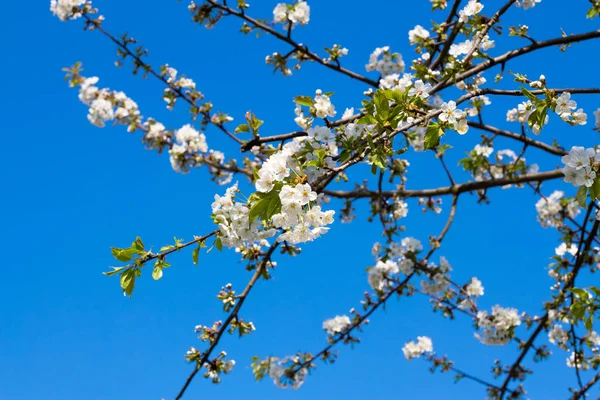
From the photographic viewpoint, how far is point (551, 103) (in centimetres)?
273

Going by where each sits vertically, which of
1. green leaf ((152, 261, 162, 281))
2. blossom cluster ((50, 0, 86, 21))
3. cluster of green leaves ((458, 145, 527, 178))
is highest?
blossom cluster ((50, 0, 86, 21))

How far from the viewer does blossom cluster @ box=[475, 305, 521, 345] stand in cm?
594

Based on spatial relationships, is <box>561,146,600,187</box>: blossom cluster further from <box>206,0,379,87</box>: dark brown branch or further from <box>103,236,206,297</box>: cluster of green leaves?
<box>206,0,379,87</box>: dark brown branch

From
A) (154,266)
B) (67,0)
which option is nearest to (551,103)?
(154,266)

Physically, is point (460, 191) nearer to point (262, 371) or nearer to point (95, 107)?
point (262, 371)

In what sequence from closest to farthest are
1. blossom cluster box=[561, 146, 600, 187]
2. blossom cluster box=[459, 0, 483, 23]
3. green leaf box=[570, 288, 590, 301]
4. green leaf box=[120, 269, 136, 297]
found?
blossom cluster box=[561, 146, 600, 187] < green leaf box=[120, 269, 136, 297] < green leaf box=[570, 288, 590, 301] < blossom cluster box=[459, 0, 483, 23]

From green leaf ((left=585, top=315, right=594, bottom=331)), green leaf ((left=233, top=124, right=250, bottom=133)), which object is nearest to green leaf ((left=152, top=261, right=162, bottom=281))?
green leaf ((left=233, top=124, right=250, bottom=133))

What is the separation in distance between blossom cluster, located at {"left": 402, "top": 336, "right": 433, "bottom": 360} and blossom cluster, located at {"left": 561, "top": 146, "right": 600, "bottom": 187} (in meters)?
5.27

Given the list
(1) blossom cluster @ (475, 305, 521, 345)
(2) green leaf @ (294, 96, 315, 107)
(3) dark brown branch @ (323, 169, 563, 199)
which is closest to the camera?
(2) green leaf @ (294, 96, 315, 107)

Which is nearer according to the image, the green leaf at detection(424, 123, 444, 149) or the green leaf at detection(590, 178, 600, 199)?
the green leaf at detection(590, 178, 600, 199)

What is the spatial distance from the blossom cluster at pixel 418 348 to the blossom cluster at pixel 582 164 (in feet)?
17.3

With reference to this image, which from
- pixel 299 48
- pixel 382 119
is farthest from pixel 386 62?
pixel 382 119

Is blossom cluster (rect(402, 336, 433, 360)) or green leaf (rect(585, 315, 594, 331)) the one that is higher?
blossom cluster (rect(402, 336, 433, 360))

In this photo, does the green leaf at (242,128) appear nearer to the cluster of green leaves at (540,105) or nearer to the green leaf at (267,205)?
Result: the green leaf at (267,205)
